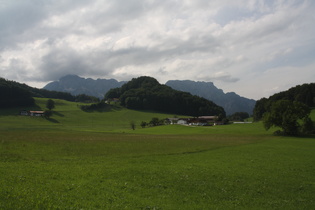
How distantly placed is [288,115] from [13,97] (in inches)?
7664

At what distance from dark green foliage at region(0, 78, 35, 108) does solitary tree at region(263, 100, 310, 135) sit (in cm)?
18246

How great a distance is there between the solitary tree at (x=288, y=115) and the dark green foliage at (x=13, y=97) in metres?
182

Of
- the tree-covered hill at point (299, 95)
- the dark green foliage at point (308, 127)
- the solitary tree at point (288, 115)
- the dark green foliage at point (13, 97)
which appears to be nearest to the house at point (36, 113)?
the dark green foliage at point (13, 97)

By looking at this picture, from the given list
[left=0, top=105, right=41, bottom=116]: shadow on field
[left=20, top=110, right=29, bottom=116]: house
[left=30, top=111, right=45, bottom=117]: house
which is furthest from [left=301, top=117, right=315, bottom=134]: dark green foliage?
[left=0, top=105, right=41, bottom=116]: shadow on field

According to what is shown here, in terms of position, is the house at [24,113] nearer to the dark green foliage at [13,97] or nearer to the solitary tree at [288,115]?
the dark green foliage at [13,97]

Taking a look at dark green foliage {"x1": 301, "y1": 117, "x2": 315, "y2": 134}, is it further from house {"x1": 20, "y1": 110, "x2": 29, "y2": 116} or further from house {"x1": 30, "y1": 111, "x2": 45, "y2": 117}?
house {"x1": 20, "y1": 110, "x2": 29, "y2": 116}

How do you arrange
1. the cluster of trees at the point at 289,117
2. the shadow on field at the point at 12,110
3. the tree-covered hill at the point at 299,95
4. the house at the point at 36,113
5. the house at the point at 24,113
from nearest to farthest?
the cluster of trees at the point at 289,117 → the tree-covered hill at the point at 299,95 → the shadow on field at the point at 12,110 → the house at the point at 24,113 → the house at the point at 36,113

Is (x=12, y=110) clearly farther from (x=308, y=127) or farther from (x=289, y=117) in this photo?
(x=308, y=127)

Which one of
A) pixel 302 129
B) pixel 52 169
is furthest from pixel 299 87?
pixel 52 169

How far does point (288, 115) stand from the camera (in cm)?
7600

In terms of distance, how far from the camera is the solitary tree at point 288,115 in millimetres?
Answer: 75812

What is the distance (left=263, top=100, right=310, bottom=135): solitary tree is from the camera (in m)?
75.8

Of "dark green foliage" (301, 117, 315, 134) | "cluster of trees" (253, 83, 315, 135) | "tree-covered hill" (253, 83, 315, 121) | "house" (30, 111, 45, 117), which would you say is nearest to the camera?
"cluster of trees" (253, 83, 315, 135)

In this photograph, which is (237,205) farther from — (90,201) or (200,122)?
(200,122)
